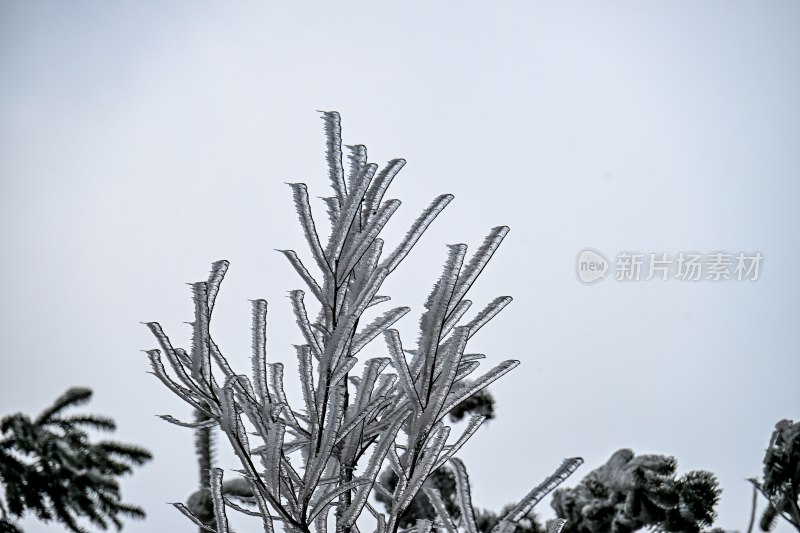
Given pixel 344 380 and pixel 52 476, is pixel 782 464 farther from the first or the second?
pixel 52 476

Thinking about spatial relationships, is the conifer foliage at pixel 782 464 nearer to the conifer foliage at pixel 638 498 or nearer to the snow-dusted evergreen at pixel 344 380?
the conifer foliage at pixel 638 498

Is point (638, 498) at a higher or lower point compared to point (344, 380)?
lower

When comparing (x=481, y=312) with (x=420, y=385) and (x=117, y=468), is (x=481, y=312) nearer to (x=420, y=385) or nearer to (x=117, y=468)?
(x=420, y=385)

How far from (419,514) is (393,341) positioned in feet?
11.5

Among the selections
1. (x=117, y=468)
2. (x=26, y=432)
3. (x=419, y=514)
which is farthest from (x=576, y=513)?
(x=26, y=432)

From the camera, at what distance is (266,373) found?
38.2 inches

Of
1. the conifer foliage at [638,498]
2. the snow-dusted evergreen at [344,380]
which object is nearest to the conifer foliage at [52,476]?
the conifer foliage at [638,498]

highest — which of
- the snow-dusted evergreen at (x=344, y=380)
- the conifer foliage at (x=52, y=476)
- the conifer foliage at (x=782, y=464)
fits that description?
the snow-dusted evergreen at (x=344, y=380)

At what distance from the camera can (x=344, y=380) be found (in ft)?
3.17

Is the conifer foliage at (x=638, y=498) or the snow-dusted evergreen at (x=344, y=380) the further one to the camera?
the conifer foliage at (x=638, y=498)

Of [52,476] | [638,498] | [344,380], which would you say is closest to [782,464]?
[638,498]

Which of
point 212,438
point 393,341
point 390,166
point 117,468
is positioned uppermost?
point 390,166

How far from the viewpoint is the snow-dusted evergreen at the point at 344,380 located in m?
0.89

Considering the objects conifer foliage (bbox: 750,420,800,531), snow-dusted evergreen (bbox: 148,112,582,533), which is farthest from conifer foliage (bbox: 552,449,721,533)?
snow-dusted evergreen (bbox: 148,112,582,533)
